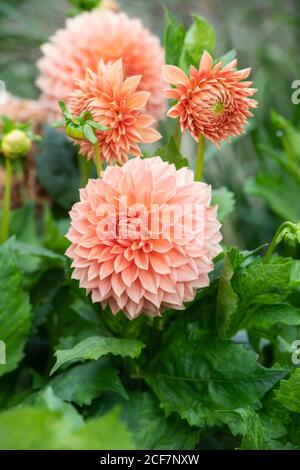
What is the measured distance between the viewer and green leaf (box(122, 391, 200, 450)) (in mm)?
643

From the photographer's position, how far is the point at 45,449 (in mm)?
429

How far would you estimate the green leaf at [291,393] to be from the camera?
58cm

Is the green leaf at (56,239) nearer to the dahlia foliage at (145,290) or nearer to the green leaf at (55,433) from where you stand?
the dahlia foliage at (145,290)

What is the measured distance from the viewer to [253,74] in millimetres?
1627

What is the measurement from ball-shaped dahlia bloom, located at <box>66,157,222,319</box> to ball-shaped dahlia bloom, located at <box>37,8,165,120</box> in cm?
30

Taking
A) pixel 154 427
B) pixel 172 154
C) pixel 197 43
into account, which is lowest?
pixel 154 427

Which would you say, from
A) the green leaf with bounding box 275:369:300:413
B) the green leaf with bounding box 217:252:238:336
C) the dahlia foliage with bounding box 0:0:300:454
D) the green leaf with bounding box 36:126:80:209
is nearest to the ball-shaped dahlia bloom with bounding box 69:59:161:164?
the dahlia foliage with bounding box 0:0:300:454

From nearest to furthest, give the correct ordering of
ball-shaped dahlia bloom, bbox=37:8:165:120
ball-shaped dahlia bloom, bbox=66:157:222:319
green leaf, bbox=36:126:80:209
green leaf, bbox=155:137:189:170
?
ball-shaped dahlia bloom, bbox=66:157:222:319
green leaf, bbox=155:137:189:170
ball-shaped dahlia bloom, bbox=37:8:165:120
green leaf, bbox=36:126:80:209

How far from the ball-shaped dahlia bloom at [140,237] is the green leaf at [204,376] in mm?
95

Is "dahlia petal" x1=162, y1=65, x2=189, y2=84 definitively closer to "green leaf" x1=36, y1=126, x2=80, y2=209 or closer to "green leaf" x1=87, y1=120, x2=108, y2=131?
"green leaf" x1=87, y1=120, x2=108, y2=131

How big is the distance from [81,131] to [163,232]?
11 centimetres

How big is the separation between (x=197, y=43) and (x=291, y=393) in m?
0.36

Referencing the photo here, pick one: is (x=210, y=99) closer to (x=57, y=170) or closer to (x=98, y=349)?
(x=98, y=349)

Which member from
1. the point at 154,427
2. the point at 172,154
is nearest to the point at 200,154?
the point at 172,154
